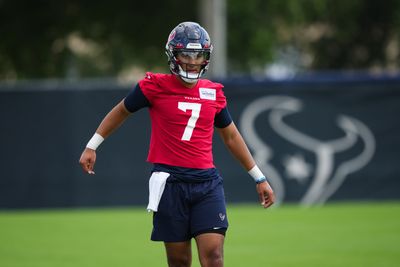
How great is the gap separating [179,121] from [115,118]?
58 centimetres

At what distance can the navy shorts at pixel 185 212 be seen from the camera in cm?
750

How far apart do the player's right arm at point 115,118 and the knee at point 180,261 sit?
1.01 m

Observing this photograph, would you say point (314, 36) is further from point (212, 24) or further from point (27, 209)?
point (27, 209)

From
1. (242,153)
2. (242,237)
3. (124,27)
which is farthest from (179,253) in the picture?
(124,27)

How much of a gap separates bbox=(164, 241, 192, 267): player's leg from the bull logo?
1121 centimetres

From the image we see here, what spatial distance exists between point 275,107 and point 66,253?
314 inches

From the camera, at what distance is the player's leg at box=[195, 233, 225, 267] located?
7.38 meters

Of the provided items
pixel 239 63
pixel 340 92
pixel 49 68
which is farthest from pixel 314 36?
pixel 340 92

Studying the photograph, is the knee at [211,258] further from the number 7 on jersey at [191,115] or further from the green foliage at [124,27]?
the green foliage at [124,27]

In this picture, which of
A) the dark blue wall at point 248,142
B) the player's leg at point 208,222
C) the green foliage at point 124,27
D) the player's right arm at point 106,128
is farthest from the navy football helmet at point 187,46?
the green foliage at point 124,27

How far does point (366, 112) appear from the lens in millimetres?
18969

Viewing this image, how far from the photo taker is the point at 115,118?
307 inches

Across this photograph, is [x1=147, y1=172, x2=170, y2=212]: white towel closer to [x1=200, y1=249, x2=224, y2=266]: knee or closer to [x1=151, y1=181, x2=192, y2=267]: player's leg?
[x1=151, y1=181, x2=192, y2=267]: player's leg

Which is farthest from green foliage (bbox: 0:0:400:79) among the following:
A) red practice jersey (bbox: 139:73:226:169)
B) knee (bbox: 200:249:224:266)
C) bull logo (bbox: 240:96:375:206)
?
knee (bbox: 200:249:224:266)
